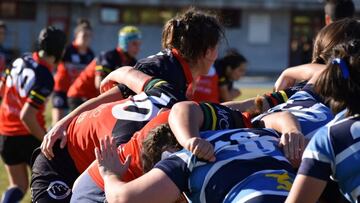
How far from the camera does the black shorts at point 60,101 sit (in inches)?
381

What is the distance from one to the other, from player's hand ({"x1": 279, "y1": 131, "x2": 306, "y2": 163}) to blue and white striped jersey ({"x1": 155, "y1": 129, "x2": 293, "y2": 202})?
0.19ft

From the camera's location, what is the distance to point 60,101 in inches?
383

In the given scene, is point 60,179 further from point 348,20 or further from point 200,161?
point 348,20

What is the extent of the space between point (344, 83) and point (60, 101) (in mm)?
7464

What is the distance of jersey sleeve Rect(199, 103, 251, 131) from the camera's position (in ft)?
9.92

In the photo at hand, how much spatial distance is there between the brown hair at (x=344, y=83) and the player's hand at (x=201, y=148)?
452mm

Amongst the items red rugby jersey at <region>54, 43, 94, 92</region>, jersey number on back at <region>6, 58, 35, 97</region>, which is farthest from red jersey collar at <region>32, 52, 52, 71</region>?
red rugby jersey at <region>54, 43, 94, 92</region>

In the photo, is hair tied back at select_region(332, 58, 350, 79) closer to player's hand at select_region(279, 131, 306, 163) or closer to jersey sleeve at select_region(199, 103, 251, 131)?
player's hand at select_region(279, 131, 306, 163)

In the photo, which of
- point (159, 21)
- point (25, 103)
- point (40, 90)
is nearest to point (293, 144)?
point (40, 90)

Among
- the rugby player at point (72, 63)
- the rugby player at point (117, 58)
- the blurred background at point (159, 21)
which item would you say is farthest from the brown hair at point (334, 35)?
the blurred background at point (159, 21)

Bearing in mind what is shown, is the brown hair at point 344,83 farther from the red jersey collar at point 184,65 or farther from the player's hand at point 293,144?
the red jersey collar at point 184,65

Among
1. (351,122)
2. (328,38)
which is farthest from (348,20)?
(351,122)

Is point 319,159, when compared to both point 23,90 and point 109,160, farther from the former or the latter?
point 23,90

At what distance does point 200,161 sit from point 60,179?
1.19m
